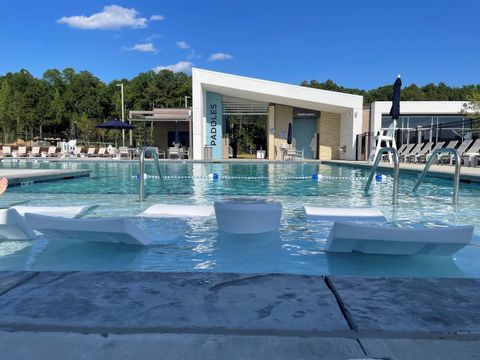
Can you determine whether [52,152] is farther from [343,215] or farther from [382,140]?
[343,215]

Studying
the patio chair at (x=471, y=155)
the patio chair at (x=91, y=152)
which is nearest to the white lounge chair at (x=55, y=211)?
the patio chair at (x=471, y=155)

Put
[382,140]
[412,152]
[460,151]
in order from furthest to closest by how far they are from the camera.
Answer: [412,152], [382,140], [460,151]

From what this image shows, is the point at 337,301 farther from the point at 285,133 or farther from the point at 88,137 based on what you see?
the point at 88,137

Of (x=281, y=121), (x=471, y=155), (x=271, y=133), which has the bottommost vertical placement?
(x=471, y=155)

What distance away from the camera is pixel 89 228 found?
301 centimetres

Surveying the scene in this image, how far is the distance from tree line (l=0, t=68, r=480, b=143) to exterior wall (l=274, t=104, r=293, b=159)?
78.0ft

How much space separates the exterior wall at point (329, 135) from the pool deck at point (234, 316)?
23.0 meters

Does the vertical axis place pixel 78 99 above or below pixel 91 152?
above

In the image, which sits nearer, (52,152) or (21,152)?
(21,152)

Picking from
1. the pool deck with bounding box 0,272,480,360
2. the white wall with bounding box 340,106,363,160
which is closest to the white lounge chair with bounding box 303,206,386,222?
the pool deck with bounding box 0,272,480,360

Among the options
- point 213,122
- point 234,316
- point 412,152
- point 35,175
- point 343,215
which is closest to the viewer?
point 234,316

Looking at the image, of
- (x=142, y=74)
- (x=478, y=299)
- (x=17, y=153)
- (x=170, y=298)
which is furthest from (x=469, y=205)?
(x=142, y=74)

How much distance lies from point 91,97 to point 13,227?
4750 cm

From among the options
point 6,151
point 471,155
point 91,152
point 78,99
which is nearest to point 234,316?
point 471,155
